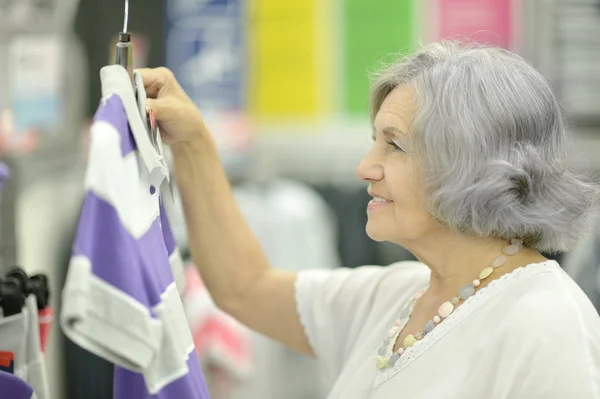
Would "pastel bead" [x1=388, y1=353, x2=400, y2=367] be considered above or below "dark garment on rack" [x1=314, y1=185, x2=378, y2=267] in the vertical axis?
above

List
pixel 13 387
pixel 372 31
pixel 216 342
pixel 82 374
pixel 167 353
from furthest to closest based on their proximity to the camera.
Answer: pixel 372 31, pixel 82 374, pixel 216 342, pixel 13 387, pixel 167 353

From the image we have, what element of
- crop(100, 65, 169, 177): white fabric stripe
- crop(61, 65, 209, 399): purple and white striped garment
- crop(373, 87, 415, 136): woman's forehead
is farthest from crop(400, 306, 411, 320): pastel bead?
crop(100, 65, 169, 177): white fabric stripe

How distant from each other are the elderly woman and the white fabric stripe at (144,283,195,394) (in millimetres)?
413

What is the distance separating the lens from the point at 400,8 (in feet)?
10.9

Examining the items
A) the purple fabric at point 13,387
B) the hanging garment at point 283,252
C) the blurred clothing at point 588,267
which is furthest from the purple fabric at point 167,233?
the blurred clothing at point 588,267

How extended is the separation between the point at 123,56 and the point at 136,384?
512 mm

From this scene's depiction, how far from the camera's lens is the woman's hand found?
5.32 ft

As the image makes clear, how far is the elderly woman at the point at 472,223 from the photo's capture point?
1.35 m

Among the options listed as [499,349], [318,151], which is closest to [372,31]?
[318,151]

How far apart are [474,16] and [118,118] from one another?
2.37 m

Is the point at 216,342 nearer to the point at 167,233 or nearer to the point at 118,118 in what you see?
the point at 167,233

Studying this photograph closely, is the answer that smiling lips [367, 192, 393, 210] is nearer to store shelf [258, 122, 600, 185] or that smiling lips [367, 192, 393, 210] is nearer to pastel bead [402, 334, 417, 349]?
pastel bead [402, 334, 417, 349]

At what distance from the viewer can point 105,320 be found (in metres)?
1.12

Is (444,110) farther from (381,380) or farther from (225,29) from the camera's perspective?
(225,29)
